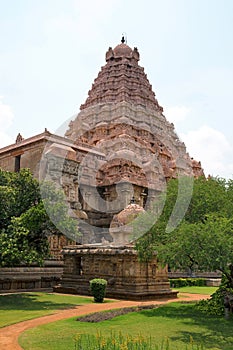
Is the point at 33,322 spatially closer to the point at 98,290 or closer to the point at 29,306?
the point at 29,306

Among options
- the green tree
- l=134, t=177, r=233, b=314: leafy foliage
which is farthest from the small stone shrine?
l=134, t=177, r=233, b=314: leafy foliage

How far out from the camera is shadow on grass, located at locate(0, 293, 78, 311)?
16703mm

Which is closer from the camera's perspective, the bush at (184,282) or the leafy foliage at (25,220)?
the leafy foliage at (25,220)

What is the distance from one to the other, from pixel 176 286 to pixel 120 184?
14.7 m

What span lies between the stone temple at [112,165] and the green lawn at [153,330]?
665cm

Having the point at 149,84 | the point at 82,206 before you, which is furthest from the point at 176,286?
the point at 149,84

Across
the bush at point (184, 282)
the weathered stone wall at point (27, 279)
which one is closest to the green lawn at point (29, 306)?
the weathered stone wall at point (27, 279)

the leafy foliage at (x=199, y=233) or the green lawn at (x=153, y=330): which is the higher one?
the leafy foliage at (x=199, y=233)

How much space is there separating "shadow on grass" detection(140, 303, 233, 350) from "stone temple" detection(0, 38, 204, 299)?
4.59 m

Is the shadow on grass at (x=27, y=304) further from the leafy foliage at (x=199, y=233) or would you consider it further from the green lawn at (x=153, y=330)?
the leafy foliage at (x=199, y=233)

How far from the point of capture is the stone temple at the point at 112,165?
A: 22.6 meters

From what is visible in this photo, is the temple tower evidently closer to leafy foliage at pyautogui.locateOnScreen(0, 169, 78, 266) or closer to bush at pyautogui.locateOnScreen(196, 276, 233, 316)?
leafy foliage at pyautogui.locateOnScreen(0, 169, 78, 266)

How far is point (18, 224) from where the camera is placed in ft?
59.8

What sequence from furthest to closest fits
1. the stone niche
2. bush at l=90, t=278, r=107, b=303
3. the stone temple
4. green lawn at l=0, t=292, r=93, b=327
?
the stone temple, the stone niche, bush at l=90, t=278, r=107, b=303, green lawn at l=0, t=292, r=93, b=327
